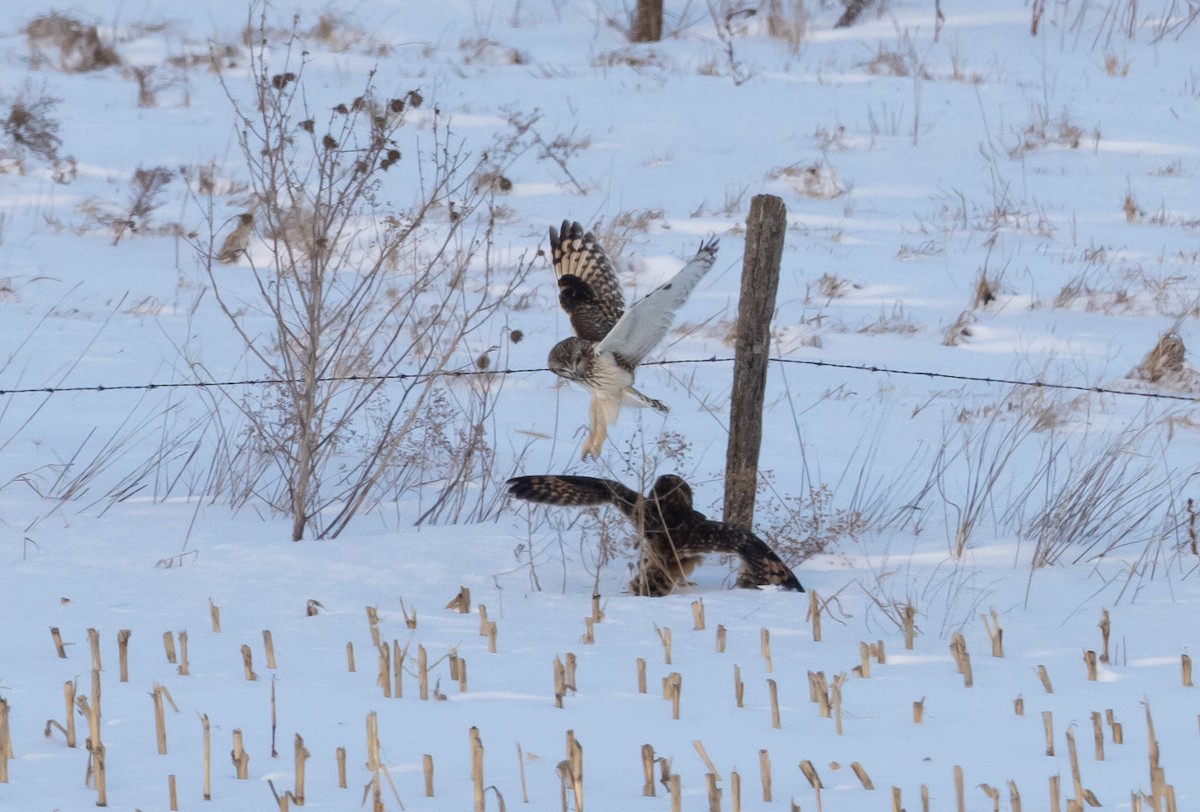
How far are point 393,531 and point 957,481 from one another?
2.38 meters

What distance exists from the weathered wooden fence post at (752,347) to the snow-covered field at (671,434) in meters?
0.12

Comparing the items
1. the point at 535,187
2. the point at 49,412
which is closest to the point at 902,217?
the point at 535,187

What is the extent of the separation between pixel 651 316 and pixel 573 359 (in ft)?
1.11

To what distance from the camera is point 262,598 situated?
4.34 m

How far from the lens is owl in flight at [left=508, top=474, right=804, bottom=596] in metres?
4.38

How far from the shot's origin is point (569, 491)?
4270 mm

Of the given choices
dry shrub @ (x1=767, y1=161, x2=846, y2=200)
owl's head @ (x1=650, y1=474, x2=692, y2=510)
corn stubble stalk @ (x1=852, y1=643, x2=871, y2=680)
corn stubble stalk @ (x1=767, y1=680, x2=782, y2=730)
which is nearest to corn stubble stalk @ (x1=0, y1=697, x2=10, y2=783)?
corn stubble stalk @ (x1=767, y1=680, x2=782, y2=730)

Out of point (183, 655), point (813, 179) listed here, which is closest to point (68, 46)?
point (813, 179)

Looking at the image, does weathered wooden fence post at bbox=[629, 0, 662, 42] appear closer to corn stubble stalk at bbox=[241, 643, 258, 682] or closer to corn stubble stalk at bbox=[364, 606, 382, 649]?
corn stubble stalk at bbox=[364, 606, 382, 649]

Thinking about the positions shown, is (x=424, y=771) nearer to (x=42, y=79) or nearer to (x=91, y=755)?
(x=91, y=755)

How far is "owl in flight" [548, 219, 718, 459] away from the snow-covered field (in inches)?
8.1

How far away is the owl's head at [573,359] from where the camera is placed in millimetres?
4164

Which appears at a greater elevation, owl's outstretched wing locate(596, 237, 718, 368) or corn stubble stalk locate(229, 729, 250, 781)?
owl's outstretched wing locate(596, 237, 718, 368)

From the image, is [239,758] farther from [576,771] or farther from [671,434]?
[671,434]
